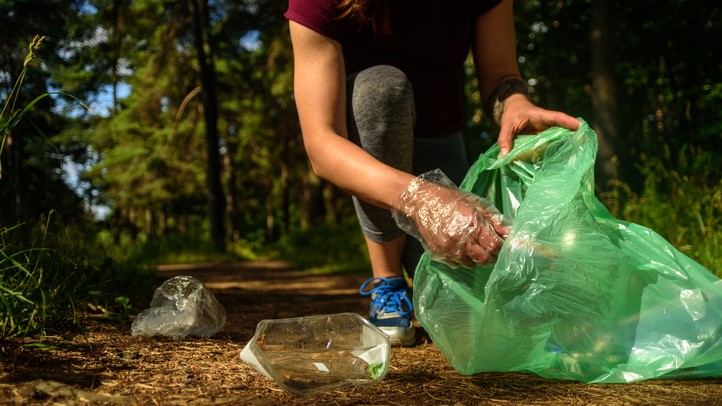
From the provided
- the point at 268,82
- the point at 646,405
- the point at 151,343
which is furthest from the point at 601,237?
the point at 268,82

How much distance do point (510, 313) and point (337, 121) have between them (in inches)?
31.1

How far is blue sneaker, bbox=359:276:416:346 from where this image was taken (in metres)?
1.90

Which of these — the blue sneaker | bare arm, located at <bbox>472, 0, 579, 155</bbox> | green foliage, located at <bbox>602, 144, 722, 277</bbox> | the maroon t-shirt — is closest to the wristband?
bare arm, located at <bbox>472, 0, 579, 155</bbox>

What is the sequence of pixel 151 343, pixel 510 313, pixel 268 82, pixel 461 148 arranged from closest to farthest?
pixel 510 313
pixel 151 343
pixel 461 148
pixel 268 82

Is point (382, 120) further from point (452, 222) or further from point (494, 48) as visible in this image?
point (452, 222)

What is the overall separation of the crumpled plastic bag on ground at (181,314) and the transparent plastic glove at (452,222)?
Result: 0.86m

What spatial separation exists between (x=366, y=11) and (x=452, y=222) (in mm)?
880

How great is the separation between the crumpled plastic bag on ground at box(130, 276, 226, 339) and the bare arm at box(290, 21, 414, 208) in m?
0.63

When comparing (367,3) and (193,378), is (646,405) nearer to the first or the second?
(193,378)

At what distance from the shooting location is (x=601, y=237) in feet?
4.53

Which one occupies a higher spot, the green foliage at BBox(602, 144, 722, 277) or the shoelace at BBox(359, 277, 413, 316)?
the green foliage at BBox(602, 144, 722, 277)

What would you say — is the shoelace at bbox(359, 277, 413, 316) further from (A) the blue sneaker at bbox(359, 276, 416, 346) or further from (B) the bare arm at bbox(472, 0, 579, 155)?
(B) the bare arm at bbox(472, 0, 579, 155)

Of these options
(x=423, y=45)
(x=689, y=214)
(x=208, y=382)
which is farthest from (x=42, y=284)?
(x=689, y=214)

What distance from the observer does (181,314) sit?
6.13 ft
